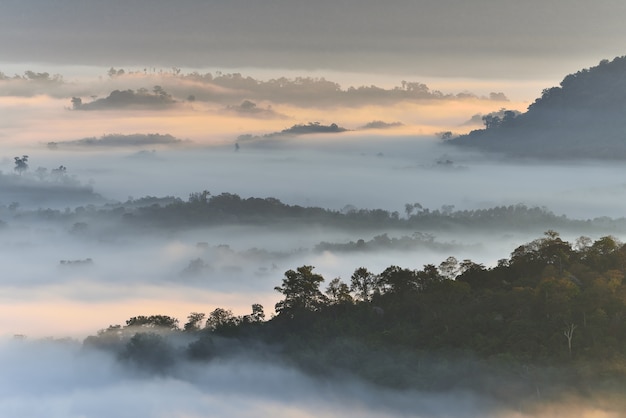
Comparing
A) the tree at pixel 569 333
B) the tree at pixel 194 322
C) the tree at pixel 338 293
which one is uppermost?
the tree at pixel 338 293

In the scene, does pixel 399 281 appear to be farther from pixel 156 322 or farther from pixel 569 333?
pixel 156 322

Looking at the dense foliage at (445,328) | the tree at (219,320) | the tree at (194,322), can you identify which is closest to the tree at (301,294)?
the dense foliage at (445,328)

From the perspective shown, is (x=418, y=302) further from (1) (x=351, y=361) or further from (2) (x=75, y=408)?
(2) (x=75, y=408)

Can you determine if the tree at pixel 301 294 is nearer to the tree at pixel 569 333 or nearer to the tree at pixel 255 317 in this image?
the tree at pixel 255 317

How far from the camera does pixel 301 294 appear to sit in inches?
3871

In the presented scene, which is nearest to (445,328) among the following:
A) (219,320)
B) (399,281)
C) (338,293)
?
(399,281)

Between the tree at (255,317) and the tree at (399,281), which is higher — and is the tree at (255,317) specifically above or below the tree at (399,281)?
below

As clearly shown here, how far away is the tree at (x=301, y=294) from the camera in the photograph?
9781 cm

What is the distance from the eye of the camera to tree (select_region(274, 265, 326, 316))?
97812 millimetres

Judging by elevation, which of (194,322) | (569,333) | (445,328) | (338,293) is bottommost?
(569,333)

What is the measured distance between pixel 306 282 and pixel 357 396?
16735mm

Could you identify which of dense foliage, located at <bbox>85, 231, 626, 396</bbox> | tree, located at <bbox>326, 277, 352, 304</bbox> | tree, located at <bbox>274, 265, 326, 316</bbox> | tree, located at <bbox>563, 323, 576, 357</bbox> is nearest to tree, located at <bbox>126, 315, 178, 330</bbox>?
dense foliage, located at <bbox>85, 231, 626, 396</bbox>

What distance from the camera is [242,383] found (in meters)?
94.1

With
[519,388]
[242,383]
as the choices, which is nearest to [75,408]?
[242,383]
